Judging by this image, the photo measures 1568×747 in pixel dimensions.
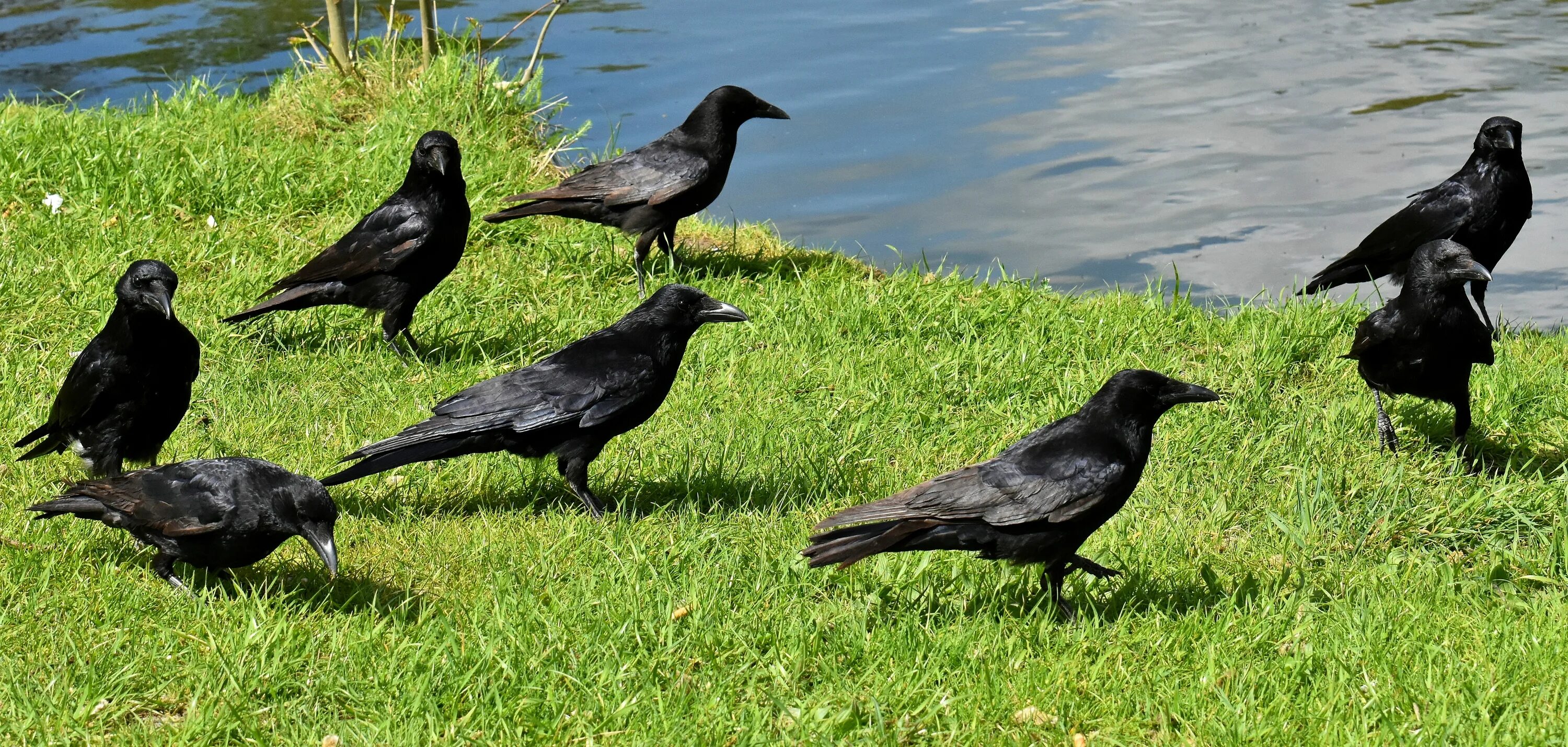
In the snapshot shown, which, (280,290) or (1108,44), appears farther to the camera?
(1108,44)

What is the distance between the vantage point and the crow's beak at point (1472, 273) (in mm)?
5344

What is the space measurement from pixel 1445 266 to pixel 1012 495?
2628mm

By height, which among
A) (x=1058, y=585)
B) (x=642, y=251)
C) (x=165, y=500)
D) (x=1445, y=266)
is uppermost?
(x=1445, y=266)

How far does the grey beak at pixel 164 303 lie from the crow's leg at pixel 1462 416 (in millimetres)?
4915

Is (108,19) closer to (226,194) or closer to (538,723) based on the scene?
(226,194)

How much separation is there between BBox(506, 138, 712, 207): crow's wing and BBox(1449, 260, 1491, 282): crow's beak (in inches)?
157

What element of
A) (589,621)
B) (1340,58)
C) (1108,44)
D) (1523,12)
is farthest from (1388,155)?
(589,621)

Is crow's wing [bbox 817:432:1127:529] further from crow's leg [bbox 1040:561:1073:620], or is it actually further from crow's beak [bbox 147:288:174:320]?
crow's beak [bbox 147:288:174:320]

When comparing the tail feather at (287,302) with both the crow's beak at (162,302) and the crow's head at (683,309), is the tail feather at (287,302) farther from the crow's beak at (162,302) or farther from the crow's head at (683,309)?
the crow's head at (683,309)

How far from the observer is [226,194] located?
7844 millimetres

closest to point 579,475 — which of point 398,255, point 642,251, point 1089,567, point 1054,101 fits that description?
point 1089,567

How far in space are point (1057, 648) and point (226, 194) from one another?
19.2ft

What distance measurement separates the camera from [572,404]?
4.87m

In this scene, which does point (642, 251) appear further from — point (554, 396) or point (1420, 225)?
point (1420, 225)
